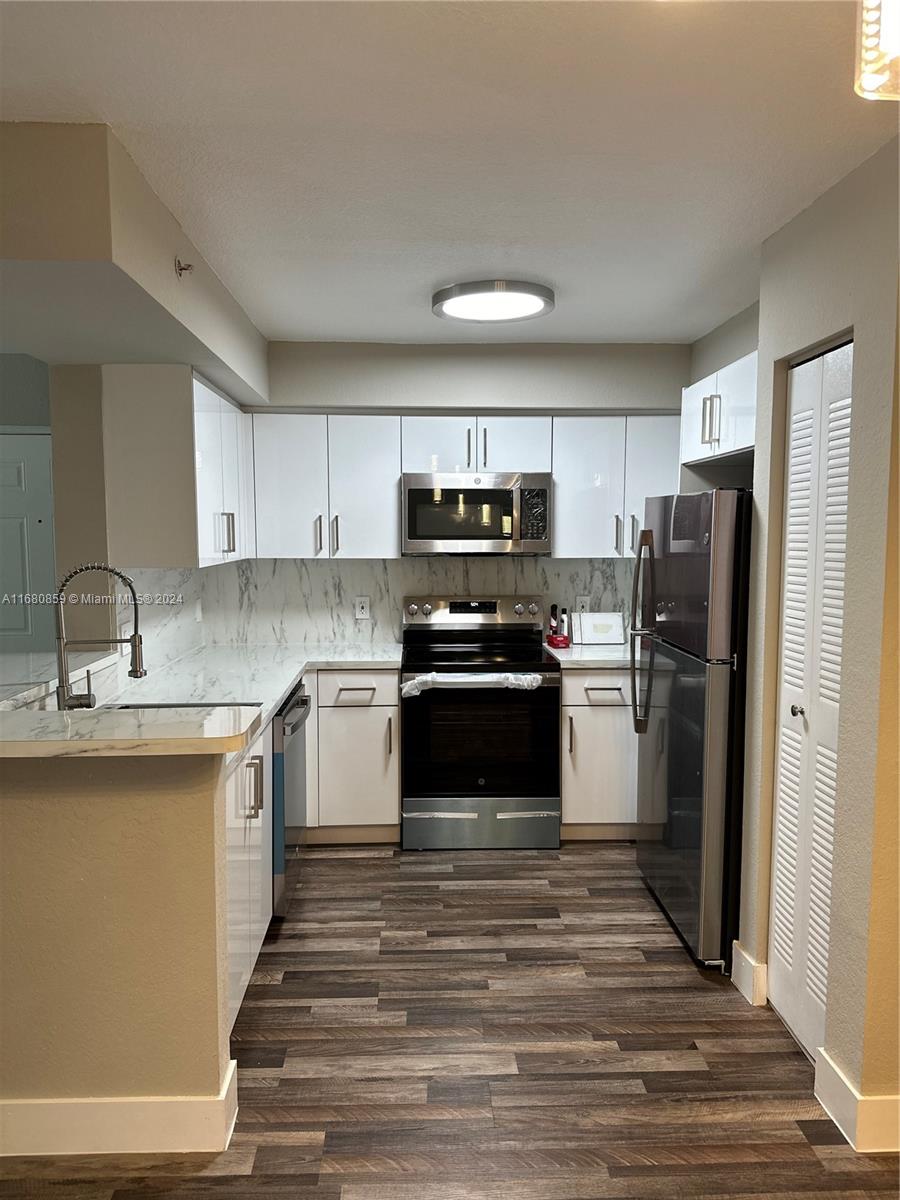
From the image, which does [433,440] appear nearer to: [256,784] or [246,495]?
[246,495]

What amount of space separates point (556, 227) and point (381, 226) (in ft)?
1.69

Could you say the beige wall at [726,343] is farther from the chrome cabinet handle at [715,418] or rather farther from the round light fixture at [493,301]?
the round light fixture at [493,301]

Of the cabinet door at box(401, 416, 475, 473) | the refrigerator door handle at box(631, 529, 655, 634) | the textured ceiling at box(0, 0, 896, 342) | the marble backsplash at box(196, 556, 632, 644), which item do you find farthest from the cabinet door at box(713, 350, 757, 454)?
the marble backsplash at box(196, 556, 632, 644)

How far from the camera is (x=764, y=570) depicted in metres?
2.61

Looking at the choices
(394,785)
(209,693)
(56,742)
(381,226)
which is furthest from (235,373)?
(394,785)

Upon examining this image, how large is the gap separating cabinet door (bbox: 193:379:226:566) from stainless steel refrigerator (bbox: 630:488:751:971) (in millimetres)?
1776

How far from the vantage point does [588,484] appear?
13.9ft

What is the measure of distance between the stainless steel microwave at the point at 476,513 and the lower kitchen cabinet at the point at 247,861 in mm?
1514

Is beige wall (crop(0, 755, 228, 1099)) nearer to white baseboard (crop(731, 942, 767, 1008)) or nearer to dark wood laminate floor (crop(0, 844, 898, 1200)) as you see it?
dark wood laminate floor (crop(0, 844, 898, 1200))

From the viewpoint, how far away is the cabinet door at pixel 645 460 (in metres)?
4.21

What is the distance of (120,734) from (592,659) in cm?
251

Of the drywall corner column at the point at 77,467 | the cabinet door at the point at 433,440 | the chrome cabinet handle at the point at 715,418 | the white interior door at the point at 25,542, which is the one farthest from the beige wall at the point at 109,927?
the cabinet door at the point at 433,440

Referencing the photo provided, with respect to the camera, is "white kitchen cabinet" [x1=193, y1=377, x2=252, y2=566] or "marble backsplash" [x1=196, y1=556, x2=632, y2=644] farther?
"marble backsplash" [x1=196, y1=556, x2=632, y2=644]

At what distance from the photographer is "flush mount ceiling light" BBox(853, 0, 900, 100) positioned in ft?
2.82
